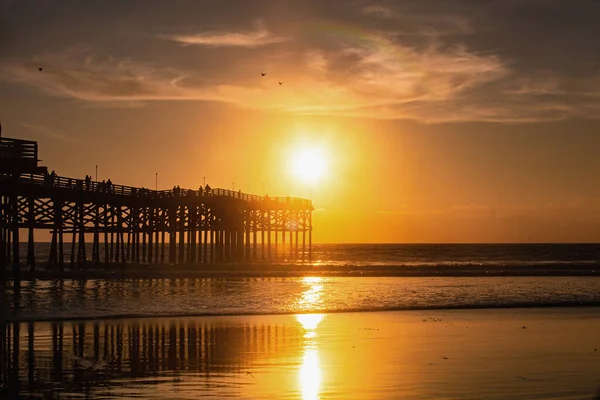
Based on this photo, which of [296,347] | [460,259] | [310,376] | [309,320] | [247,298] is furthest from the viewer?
[460,259]

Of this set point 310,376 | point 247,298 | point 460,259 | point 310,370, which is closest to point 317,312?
point 247,298

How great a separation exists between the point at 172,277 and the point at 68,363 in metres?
34.7

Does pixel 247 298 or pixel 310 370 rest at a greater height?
pixel 310 370

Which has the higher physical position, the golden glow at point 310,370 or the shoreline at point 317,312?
the golden glow at point 310,370

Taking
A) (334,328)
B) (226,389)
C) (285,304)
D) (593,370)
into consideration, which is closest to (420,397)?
(226,389)

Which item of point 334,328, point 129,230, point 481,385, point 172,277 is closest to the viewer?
point 481,385

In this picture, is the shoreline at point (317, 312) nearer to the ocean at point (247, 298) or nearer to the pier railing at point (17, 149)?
the ocean at point (247, 298)

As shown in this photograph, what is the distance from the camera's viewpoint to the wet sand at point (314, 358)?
Result: 12.3 m

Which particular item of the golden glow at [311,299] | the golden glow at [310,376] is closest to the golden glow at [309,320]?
the golden glow at [311,299]

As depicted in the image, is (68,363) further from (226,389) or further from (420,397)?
(420,397)

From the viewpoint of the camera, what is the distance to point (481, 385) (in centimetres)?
1270

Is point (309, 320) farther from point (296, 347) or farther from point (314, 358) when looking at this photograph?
point (314, 358)

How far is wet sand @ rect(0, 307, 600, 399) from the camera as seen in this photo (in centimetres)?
1232

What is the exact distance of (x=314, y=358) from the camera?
1530 centimetres
